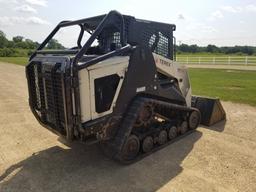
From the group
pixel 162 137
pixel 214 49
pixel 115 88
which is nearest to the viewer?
pixel 115 88

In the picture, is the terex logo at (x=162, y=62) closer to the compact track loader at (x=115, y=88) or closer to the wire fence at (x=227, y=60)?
the compact track loader at (x=115, y=88)

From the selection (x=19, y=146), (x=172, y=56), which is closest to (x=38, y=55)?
(x=19, y=146)

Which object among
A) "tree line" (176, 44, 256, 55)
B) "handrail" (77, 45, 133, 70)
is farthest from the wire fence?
"handrail" (77, 45, 133, 70)

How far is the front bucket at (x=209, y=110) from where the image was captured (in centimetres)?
747

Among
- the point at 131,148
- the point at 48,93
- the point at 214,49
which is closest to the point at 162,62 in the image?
the point at 131,148

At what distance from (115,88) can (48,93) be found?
1196mm

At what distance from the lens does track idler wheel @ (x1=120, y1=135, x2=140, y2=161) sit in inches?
199

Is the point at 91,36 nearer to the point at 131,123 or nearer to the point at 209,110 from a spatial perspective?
the point at 131,123

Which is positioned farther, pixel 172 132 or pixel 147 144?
pixel 172 132

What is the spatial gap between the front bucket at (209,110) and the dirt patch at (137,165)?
1.06ft

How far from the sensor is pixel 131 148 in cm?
521

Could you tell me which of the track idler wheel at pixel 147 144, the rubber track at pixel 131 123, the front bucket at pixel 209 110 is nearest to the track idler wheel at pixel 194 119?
the front bucket at pixel 209 110

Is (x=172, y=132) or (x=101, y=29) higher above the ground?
(x=101, y=29)

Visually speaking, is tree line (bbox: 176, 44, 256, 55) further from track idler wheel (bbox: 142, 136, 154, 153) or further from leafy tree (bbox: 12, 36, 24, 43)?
leafy tree (bbox: 12, 36, 24, 43)
